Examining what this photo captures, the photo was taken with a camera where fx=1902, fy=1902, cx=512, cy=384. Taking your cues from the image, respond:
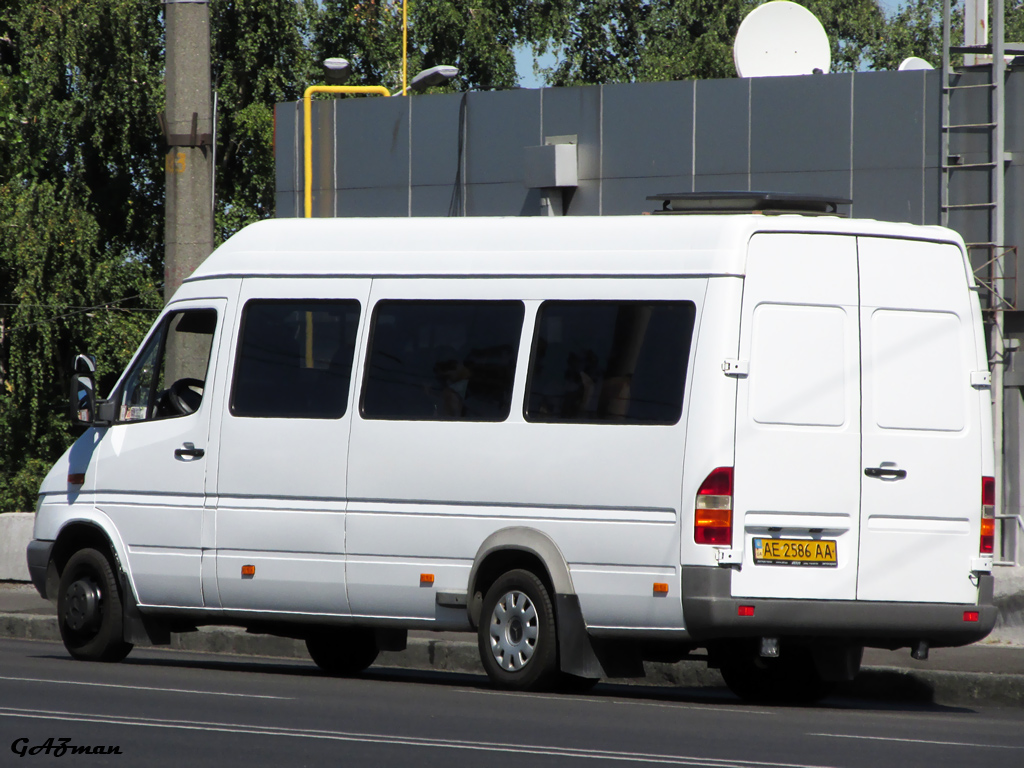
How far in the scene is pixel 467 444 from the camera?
9891mm

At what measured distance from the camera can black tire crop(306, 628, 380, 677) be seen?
11.6 m

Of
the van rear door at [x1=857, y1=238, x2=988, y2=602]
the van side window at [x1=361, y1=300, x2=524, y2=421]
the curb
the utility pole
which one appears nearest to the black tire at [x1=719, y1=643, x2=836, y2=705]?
the curb

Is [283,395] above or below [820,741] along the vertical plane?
above

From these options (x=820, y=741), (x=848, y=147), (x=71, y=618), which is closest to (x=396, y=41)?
(x=848, y=147)

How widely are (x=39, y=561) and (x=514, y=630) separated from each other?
341 centimetres

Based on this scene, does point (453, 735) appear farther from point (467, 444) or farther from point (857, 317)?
point (857, 317)

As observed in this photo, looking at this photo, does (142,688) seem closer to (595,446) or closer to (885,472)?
(595,446)

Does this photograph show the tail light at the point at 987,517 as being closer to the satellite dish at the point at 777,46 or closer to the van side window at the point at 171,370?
the van side window at the point at 171,370

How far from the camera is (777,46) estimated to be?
19203 millimetres

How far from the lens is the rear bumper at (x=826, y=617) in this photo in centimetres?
907

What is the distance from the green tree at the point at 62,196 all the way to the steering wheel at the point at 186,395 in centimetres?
2023

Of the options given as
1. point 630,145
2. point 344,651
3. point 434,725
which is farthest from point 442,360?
point 630,145

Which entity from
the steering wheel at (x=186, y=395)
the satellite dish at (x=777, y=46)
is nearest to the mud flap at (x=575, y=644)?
the steering wheel at (x=186, y=395)

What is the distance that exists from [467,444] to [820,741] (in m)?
2.84
